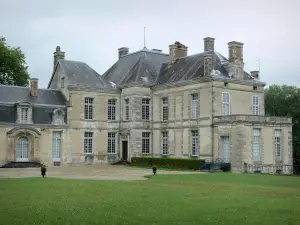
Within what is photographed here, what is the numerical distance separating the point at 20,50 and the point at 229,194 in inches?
1254

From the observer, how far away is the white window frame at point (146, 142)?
3725cm

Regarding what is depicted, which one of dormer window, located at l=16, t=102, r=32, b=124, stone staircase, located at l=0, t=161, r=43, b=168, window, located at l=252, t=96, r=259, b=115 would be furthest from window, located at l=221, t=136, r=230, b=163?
dormer window, located at l=16, t=102, r=32, b=124

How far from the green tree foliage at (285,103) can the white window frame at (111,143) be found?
60.9 ft

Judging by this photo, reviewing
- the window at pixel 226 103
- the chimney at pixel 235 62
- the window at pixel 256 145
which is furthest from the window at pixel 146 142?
the window at pixel 256 145

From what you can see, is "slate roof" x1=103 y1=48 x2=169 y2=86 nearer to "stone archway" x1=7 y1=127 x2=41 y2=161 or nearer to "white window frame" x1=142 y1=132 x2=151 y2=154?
"white window frame" x1=142 y1=132 x2=151 y2=154

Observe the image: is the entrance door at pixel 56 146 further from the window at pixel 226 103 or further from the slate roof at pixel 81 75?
the window at pixel 226 103

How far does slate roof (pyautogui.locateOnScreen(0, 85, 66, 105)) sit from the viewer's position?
34.8 m

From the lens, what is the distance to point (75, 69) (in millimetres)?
38500

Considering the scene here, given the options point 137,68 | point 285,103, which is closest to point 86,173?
point 137,68

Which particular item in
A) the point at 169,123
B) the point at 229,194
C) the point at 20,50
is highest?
the point at 20,50

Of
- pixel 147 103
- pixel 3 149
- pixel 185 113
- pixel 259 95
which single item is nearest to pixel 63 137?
pixel 3 149

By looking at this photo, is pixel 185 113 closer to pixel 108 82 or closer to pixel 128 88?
pixel 128 88

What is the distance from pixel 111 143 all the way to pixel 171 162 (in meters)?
7.42

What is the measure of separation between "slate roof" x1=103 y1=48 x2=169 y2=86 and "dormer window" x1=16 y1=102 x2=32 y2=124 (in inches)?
309
